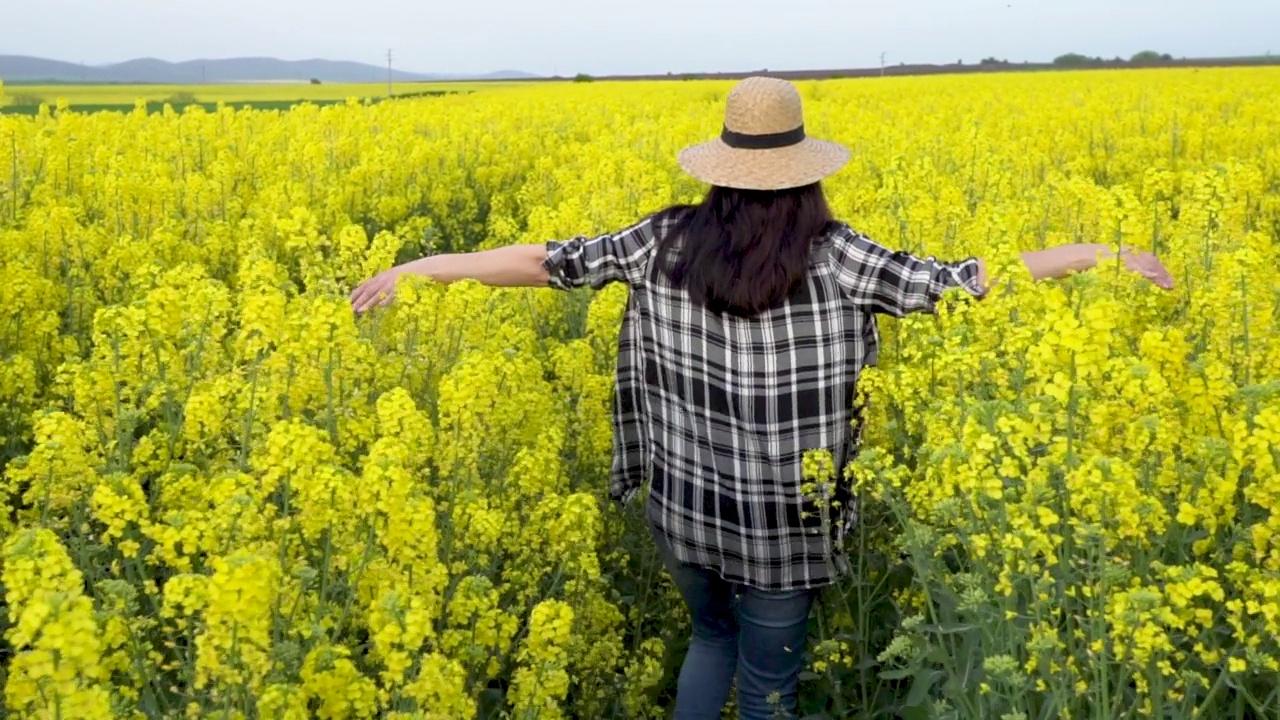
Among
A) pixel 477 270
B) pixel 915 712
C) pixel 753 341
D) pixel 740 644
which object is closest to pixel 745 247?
pixel 753 341

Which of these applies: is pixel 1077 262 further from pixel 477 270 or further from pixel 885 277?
pixel 477 270

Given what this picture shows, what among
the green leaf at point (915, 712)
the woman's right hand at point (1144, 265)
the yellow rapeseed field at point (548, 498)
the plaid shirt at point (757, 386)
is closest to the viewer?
the yellow rapeseed field at point (548, 498)

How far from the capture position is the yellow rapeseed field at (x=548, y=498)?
227 centimetres

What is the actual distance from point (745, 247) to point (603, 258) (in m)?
0.47

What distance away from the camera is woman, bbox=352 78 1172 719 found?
299 cm

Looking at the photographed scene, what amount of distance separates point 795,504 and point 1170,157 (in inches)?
384

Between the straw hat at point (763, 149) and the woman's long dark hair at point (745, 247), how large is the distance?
0.07 m

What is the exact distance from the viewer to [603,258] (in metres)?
3.21

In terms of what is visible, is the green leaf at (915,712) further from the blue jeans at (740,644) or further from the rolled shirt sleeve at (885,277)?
the rolled shirt sleeve at (885,277)

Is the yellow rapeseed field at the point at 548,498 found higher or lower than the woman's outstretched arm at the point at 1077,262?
lower

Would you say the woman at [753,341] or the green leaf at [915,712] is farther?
the green leaf at [915,712]

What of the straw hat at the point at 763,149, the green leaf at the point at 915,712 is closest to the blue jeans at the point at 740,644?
the green leaf at the point at 915,712

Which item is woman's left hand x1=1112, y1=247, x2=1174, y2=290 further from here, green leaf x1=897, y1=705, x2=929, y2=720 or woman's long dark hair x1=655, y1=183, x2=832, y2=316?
green leaf x1=897, y1=705, x2=929, y2=720

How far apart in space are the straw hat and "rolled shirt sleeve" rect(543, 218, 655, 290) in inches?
9.6
